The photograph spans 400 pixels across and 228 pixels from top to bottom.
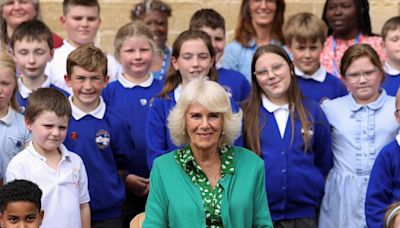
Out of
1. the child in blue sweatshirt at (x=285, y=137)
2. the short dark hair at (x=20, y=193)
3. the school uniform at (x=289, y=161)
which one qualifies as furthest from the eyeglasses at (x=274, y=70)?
the short dark hair at (x=20, y=193)

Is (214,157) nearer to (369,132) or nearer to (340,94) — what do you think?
(369,132)

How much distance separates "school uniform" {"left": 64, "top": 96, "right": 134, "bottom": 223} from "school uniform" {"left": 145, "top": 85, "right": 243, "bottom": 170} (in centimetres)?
16

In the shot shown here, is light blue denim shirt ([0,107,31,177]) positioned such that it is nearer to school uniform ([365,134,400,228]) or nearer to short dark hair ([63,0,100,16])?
short dark hair ([63,0,100,16])

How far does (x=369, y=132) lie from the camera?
6.56 meters

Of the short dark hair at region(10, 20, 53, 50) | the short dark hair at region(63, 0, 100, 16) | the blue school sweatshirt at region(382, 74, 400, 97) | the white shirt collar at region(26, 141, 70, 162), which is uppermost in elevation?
the short dark hair at region(63, 0, 100, 16)

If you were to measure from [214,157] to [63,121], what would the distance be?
0.95 metres

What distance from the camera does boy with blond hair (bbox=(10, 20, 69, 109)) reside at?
6691 mm

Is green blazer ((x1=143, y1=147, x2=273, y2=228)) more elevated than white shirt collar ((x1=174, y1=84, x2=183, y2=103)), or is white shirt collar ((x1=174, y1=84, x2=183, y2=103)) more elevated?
white shirt collar ((x1=174, y1=84, x2=183, y2=103))

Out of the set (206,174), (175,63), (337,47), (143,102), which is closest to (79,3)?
(143,102)

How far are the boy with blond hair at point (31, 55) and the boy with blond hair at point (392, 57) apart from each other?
82.9 inches

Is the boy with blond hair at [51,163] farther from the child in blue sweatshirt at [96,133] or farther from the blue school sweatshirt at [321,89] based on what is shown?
the blue school sweatshirt at [321,89]

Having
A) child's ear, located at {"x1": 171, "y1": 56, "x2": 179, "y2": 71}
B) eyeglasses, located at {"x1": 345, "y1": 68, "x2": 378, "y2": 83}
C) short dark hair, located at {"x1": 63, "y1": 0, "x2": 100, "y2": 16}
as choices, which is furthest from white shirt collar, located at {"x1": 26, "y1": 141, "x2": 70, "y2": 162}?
eyeglasses, located at {"x1": 345, "y1": 68, "x2": 378, "y2": 83}

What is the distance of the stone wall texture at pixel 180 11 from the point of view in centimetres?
871

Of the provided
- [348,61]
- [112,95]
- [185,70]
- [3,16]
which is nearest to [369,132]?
[348,61]
